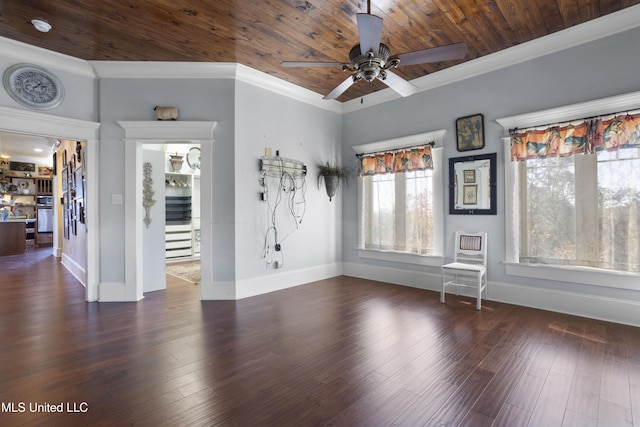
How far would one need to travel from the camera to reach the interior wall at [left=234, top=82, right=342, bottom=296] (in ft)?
14.0

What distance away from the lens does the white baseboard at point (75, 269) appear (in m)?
5.04

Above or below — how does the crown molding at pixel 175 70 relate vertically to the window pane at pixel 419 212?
above

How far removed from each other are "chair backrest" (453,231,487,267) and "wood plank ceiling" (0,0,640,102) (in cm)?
230

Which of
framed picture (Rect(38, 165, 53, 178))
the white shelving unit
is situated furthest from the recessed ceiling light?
framed picture (Rect(38, 165, 53, 178))

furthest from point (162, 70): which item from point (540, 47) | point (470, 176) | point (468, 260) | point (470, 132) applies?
point (468, 260)

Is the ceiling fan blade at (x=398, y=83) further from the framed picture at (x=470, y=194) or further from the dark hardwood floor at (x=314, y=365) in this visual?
the dark hardwood floor at (x=314, y=365)

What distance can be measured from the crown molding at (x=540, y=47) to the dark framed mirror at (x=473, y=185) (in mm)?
1124

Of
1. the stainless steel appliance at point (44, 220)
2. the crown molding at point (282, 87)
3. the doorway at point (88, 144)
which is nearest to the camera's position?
the doorway at point (88, 144)

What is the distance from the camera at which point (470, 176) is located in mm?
4160

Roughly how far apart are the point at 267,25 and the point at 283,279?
335 cm

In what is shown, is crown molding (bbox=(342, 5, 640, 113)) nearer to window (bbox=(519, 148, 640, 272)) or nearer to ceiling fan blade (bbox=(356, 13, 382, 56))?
window (bbox=(519, 148, 640, 272))

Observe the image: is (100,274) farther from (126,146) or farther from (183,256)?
(183,256)

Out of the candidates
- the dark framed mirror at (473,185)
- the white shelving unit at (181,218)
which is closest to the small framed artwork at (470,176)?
the dark framed mirror at (473,185)

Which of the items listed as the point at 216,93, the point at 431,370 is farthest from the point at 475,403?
the point at 216,93
